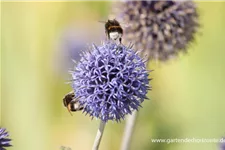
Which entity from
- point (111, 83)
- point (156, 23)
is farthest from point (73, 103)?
point (156, 23)

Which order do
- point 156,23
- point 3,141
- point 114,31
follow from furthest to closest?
point 156,23 → point 114,31 → point 3,141

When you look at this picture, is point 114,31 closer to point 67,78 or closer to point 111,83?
point 111,83

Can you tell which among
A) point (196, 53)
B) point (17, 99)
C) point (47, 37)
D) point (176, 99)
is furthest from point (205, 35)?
point (17, 99)

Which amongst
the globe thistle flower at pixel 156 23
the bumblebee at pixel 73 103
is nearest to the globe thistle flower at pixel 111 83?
the bumblebee at pixel 73 103

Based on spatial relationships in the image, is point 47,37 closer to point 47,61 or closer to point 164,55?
point 47,61

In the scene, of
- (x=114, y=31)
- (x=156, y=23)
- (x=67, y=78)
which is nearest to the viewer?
(x=114, y=31)

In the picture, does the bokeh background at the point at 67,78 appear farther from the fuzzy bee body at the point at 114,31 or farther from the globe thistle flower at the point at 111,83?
the globe thistle flower at the point at 111,83
